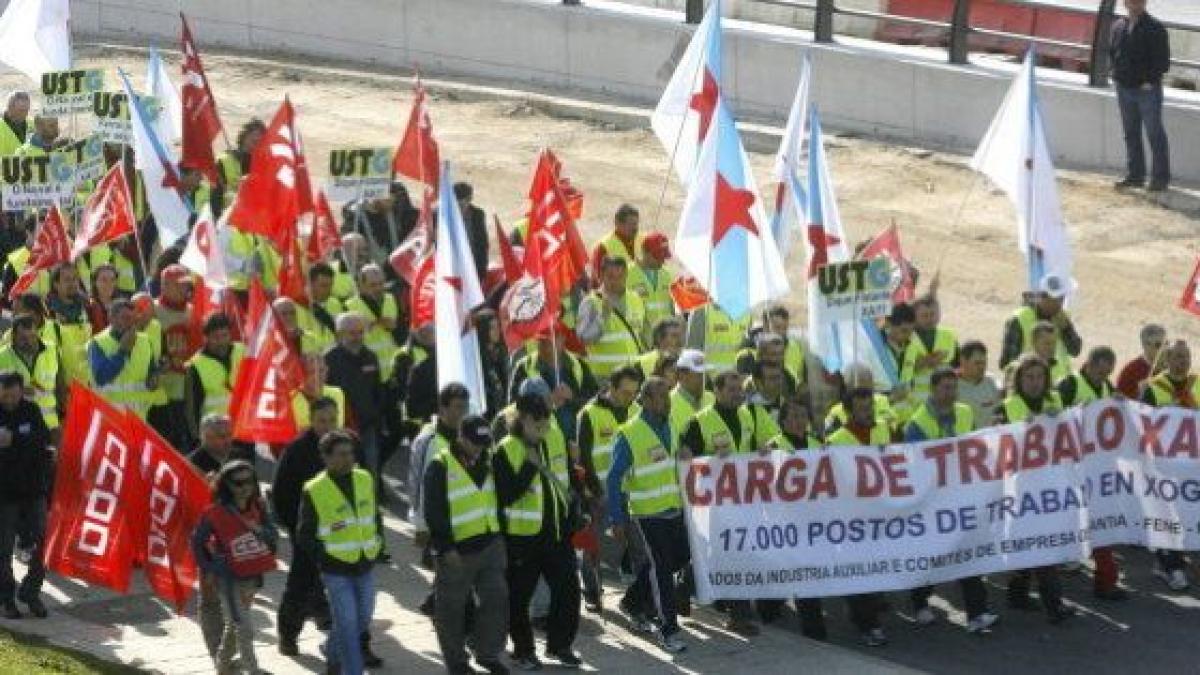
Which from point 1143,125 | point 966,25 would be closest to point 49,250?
point 1143,125

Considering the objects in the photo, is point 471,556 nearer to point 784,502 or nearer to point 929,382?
point 784,502

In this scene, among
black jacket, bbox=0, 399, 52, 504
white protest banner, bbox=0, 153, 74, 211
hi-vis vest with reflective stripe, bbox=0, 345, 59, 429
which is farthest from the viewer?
white protest banner, bbox=0, 153, 74, 211

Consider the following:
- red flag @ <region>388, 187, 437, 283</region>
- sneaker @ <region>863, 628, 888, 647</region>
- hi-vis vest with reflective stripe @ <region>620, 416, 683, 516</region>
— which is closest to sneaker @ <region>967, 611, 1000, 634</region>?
sneaker @ <region>863, 628, 888, 647</region>

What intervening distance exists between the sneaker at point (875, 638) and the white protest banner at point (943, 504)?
0.85 ft

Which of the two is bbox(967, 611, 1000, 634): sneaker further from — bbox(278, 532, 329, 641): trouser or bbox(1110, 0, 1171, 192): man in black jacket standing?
bbox(1110, 0, 1171, 192): man in black jacket standing

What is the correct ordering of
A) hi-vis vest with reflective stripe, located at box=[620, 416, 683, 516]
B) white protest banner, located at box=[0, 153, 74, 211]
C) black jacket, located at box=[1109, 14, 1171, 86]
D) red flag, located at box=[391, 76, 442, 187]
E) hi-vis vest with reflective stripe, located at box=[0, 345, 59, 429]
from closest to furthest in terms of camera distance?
hi-vis vest with reflective stripe, located at box=[620, 416, 683, 516]
hi-vis vest with reflective stripe, located at box=[0, 345, 59, 429]
white protest banner, located at box=[0, 153, 74, 211]
red flag, located at box=[391, 76, 442, 187]
black jacket, located at box=[1109, 14, 1171, 86]

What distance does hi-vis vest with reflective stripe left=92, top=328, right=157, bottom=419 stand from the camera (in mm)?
19891

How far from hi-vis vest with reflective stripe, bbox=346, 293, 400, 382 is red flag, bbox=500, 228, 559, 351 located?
1.32m

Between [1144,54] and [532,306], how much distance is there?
9.29m

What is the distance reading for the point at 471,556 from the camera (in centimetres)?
1736

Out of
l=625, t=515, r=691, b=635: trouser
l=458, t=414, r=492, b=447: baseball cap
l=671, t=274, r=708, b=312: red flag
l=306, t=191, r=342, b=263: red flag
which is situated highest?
l=306, t=191, r=342, b=263: red flag

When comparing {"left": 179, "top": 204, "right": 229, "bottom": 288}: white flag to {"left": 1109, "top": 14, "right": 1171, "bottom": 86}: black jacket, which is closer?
{"left": 179, "top": 204, "right": 229, "bottom": 288}: white flag

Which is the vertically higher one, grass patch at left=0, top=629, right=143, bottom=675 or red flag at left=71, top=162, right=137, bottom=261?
red flag at left=71, top=162, right=137, bottom=261

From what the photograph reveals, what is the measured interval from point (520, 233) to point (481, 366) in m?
3.38
